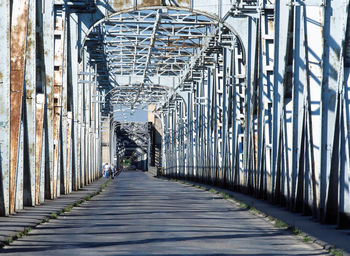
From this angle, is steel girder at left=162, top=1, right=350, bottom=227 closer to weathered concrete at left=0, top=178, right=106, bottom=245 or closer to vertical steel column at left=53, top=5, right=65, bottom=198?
weathered concrete at left=0, top=178, right=106, bottom=245

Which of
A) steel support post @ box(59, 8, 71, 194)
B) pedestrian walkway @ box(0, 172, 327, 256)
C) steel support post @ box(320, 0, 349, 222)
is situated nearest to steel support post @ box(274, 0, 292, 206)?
pedestrian walkway @ box(0, 172, 327, 256)

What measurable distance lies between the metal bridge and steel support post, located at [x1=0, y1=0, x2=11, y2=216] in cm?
2

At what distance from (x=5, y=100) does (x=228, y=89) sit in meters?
21.5

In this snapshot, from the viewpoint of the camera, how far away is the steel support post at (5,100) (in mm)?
16219

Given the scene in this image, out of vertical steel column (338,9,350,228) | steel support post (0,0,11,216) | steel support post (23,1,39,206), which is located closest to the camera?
vertical steel column (338,9,350,228)

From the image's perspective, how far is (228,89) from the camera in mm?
37031

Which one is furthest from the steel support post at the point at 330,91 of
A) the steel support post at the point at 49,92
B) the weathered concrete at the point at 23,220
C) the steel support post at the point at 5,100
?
the steel support post at the point at 49,92

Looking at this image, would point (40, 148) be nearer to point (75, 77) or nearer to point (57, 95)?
point (57, 95)

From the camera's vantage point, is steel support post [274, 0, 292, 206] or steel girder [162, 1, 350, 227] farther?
steel support post [274, 0, 292, 206]

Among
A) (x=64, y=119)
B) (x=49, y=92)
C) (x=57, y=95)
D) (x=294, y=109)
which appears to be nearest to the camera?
(x=294, y=109)

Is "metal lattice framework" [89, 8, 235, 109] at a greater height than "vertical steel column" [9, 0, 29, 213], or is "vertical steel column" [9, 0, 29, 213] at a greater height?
"metal lattice framework" [89, 8, 235, 109]

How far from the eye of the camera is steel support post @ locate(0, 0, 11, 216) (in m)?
16.2

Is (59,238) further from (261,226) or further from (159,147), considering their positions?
(159,147)

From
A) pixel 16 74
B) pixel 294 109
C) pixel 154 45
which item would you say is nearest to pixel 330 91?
pixel 294 109
